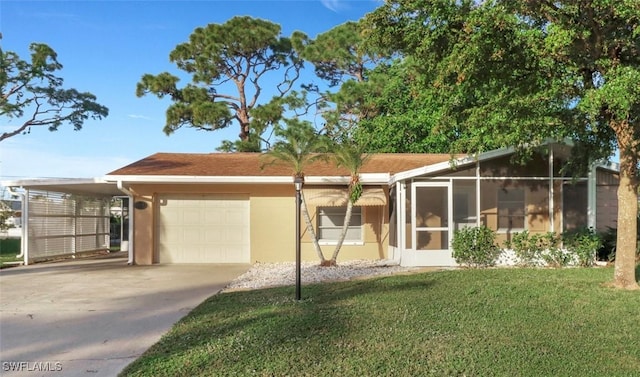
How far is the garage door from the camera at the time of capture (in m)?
15.4

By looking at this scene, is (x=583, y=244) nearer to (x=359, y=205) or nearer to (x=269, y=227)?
(x=359, y=205)

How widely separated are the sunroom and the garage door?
16.7 feet

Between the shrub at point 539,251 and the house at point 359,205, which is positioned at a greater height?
the house at point 359,205

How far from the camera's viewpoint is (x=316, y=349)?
551cm

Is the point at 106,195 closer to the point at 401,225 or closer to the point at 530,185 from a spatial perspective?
the point at 401,225

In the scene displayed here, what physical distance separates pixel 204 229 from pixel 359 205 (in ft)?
15.7

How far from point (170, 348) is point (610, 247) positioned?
39.5 ft

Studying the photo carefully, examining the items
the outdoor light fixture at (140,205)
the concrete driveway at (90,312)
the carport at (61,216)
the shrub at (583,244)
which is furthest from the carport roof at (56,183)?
the shrub at (583,244)

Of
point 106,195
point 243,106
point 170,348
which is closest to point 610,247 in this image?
point 170,348

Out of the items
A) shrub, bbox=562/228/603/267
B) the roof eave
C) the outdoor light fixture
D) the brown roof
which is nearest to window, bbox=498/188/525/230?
shrub, bbox=562/228/603/267

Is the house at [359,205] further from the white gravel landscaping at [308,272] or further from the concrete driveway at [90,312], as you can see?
the concrete driveway at [90,312]

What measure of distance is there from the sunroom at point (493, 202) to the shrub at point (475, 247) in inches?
14.3

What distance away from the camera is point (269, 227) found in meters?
15.3

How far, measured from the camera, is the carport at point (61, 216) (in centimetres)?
1552
